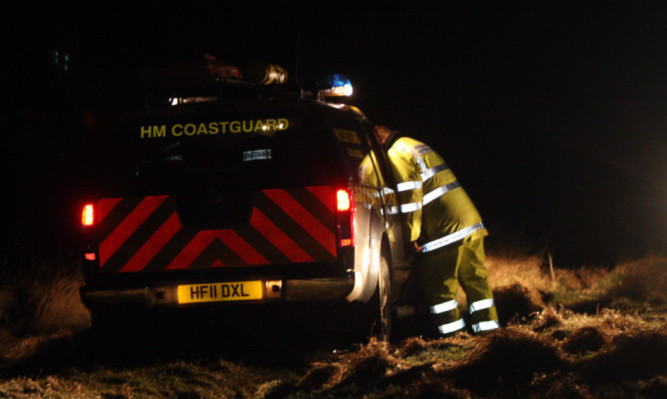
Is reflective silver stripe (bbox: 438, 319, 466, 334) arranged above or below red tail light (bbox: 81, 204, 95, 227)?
below

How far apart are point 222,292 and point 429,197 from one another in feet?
9.02

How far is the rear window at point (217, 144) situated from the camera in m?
6.55

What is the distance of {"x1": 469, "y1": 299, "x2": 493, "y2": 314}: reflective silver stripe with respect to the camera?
8.14 metres

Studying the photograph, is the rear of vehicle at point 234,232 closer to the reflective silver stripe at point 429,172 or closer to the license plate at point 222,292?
the license plate at point 222,292

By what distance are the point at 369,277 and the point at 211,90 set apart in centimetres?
205

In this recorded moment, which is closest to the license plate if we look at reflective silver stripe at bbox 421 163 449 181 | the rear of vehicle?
the rear of vehicle

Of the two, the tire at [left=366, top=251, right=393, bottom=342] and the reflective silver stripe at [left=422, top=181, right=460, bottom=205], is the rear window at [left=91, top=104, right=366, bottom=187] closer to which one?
the tire at [left=366, top=251, right=393, bottom=342]

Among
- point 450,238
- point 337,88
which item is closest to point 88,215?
point 337,88

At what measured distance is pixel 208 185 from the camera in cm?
632

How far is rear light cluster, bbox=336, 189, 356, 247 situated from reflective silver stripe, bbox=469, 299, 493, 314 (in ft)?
7.72

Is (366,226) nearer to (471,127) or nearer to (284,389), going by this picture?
(284,389)

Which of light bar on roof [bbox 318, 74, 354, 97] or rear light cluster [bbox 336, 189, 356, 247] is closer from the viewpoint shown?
rear light cluster [bbox 336, 189, 356, 247]

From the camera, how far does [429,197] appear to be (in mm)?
8344

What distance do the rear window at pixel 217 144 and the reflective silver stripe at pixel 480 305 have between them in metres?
2.14
